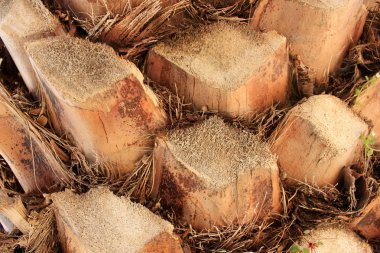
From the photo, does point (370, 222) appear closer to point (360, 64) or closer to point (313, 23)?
point (360, 64)

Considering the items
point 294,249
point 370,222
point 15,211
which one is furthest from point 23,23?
point 370,222

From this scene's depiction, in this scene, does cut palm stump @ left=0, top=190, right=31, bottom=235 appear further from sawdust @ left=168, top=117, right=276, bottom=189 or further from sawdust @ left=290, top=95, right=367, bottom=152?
sawdust @ left=290, top=95, right=367, bottom=152

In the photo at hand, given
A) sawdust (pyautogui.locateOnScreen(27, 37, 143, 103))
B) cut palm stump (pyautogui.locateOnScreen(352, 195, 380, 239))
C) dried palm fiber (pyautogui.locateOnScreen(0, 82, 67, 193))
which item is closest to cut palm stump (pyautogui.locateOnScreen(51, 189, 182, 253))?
dried palm fiber (pyautogui.locateOnScreen(0, 82, 67, 193))

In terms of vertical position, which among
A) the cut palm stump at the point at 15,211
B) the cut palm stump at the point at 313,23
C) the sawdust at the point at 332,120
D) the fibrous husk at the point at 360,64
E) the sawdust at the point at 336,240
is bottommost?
the sawdust at the point at 336,240

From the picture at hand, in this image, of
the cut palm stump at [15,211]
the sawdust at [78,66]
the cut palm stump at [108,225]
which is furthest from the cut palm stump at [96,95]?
the cut palm stump at [15,211]

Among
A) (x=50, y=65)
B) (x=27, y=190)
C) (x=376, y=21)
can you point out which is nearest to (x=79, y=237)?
(x=27, y=190)

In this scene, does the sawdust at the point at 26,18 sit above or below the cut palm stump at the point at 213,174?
above

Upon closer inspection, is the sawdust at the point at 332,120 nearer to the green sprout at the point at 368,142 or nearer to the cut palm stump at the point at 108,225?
the green sprout at the point at 368,142
